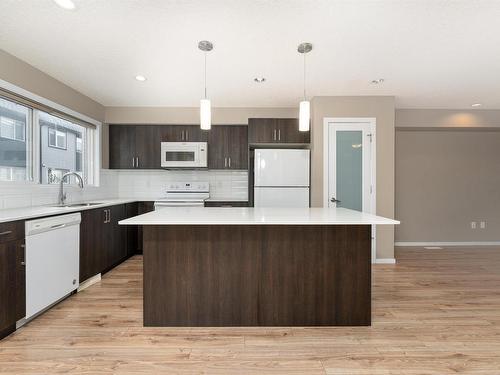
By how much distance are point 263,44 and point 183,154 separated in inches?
91.9

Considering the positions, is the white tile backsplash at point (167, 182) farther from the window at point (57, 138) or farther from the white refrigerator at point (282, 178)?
the window at point (57, 138)

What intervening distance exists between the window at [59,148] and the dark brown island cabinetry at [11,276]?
1385mm

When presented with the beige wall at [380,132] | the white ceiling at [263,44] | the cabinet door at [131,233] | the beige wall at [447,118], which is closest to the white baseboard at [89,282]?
the cabinet door at [131,233]

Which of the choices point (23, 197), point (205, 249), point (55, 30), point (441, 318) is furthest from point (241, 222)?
point (23, 197)

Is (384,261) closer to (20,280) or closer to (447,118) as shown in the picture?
(447,118)

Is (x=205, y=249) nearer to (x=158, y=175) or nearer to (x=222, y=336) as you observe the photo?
(x=222, y=336)

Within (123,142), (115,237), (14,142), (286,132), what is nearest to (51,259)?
(115,237)

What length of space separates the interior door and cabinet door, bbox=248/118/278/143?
814mm

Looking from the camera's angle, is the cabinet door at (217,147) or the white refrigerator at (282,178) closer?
the white refrigerator at (282,178)

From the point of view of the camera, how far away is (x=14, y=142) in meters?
2.74

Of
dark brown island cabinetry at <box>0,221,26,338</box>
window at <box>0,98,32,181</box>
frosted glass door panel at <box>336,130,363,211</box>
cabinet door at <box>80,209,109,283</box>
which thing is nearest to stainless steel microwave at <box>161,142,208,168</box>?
cabinet door at <box>80,209,109,283</box>

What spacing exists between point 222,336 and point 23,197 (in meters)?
2.44

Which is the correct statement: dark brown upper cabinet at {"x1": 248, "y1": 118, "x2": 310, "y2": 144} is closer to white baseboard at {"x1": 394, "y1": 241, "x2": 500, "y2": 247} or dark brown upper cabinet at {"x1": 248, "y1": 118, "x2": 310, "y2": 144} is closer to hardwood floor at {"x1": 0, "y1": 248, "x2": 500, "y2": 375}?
hardwood floor at {"x1": 0, "y1": 248, "x2": 500, "y2": 375}

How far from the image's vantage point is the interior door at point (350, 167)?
3787mm
